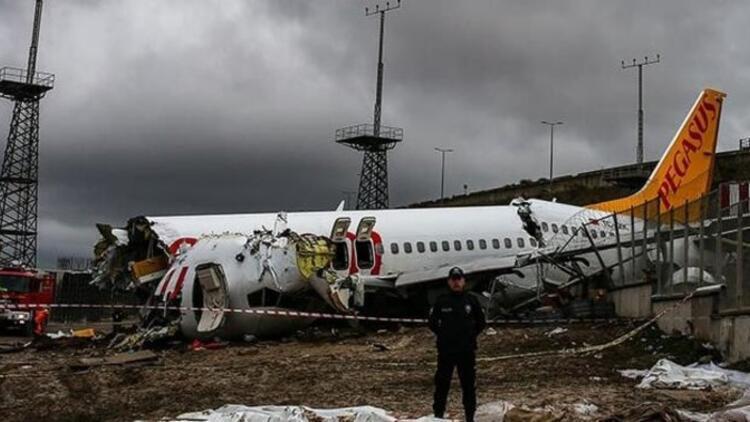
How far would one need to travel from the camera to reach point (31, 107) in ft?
205

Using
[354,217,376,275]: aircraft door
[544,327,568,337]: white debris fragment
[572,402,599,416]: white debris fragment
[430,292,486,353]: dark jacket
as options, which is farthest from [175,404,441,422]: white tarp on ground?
[354,217,376,275]: aircraft door

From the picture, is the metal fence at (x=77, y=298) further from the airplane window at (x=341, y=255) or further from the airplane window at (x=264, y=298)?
the airplane window at (x=264, y=298)

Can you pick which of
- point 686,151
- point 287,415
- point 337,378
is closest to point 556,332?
point 337,378

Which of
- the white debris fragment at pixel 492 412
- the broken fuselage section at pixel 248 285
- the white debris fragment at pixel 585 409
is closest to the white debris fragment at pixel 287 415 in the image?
the white debris fragment at pixel 492 412

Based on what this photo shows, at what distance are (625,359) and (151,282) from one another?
11915mm

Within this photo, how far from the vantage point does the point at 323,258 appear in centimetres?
1942

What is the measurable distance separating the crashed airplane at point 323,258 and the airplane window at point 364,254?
1.0 inches

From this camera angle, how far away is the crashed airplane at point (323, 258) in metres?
18.8

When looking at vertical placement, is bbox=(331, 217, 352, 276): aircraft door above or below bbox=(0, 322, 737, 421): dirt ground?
above

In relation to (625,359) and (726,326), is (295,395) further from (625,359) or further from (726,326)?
(726,326)

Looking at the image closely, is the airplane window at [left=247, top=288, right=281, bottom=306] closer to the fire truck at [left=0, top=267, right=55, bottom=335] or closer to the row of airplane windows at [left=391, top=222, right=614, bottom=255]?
the row of airplane windows at [left=391, top=222, right=614, bottom=255]

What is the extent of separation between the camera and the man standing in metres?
8.88

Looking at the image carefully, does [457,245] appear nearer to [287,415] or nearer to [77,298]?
[287,415]

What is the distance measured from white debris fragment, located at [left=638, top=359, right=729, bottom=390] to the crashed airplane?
25.1 feet
